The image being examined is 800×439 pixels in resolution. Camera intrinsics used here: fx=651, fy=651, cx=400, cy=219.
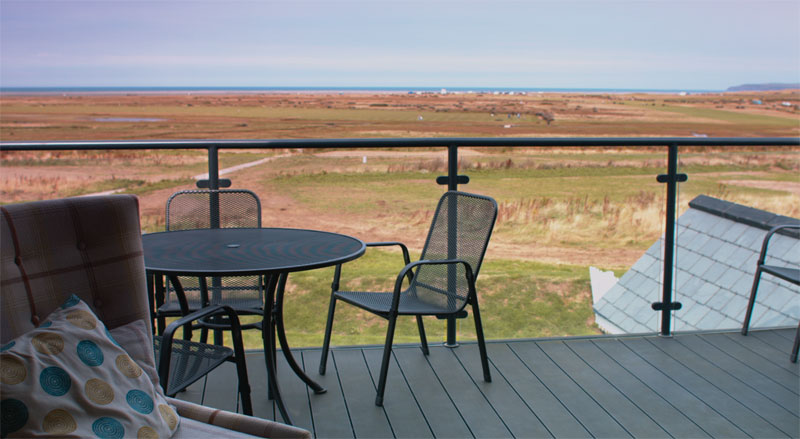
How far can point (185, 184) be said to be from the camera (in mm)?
3336

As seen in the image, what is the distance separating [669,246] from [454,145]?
1373 mm

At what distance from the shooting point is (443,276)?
3.07m

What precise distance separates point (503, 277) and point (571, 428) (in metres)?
3.64

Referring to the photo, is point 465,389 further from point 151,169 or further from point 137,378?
point 151,169

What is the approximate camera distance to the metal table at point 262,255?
86.7 inches

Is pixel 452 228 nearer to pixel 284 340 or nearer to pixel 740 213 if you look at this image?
pixel 284 340

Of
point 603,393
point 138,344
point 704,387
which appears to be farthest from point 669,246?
point 138,344

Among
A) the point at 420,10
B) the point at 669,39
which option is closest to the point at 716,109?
the point at 669,39

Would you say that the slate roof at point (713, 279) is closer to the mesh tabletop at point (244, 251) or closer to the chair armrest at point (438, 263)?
the chair armrest at point (438, 263)

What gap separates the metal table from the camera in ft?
7.22

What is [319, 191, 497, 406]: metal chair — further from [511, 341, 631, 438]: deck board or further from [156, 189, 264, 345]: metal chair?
[156, 189, 264, 345]: metal chair

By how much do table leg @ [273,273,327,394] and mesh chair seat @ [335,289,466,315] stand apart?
336mm

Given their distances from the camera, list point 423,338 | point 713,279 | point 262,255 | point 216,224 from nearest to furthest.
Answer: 1. point 262,255
2. point 216,224
3. point 423,338
4. point 713,279

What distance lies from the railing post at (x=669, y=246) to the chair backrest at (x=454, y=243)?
3.98ft
